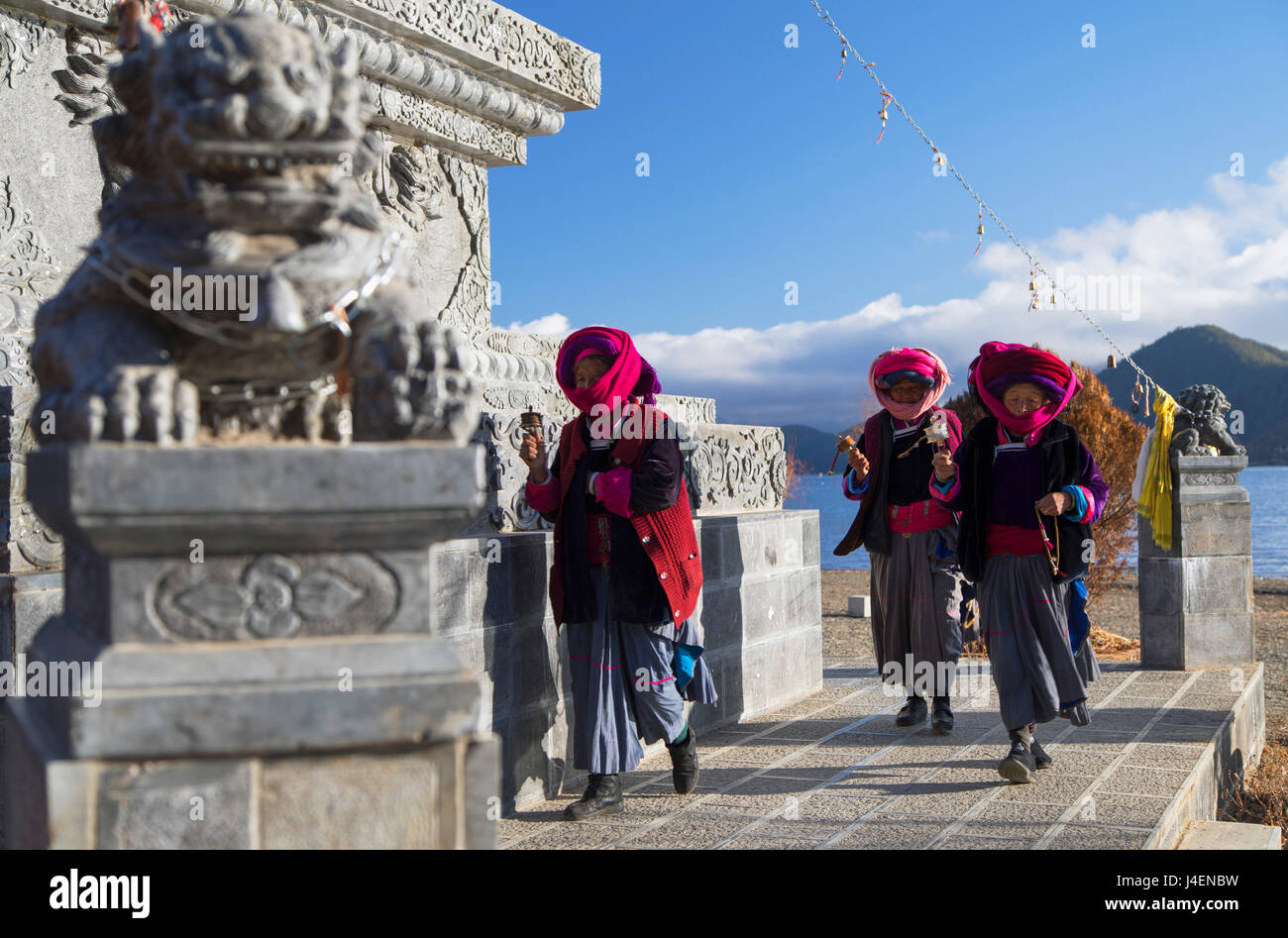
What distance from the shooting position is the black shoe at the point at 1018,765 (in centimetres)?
450

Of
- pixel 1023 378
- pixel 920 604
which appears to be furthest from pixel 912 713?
pixel 1023 378

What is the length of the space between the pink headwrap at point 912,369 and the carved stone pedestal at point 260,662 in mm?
4041

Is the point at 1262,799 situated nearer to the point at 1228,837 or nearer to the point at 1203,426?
the point at 1228,837

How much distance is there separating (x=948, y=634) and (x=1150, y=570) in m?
3.36

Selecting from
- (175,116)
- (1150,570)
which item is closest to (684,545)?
(175,116)

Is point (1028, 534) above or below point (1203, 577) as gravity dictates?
above

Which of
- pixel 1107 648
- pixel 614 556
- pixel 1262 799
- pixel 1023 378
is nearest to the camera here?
pixel 614 556

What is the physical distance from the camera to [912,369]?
18.1 ft

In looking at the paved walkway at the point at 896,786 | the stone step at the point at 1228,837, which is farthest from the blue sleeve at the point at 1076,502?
the stone step at the point at 1228,837

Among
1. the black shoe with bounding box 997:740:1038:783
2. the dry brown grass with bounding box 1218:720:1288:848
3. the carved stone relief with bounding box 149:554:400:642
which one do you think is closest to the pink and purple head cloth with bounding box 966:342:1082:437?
the black shoe with bounding box 997:740:1038:783

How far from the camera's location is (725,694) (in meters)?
5.75

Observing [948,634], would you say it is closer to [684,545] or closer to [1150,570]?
[684,545]

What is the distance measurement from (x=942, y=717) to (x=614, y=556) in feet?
7.54

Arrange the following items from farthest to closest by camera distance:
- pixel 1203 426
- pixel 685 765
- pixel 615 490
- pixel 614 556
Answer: pixel 1203 426, pixel 685 765, pixel 614 556, pixel 615 490
